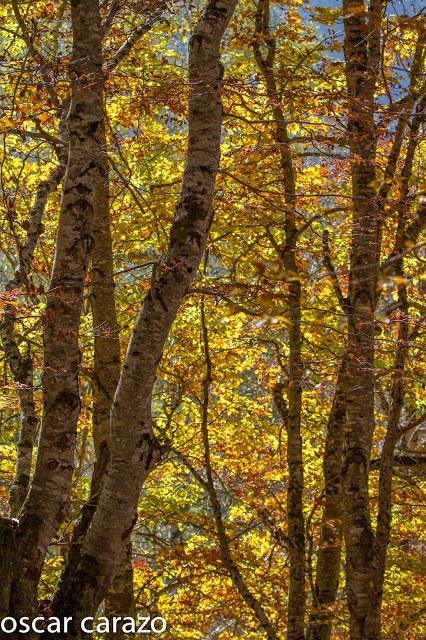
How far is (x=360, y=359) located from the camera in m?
5.57

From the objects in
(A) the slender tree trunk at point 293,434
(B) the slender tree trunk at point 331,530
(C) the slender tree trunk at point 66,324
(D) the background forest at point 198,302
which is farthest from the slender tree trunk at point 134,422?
(B) the slender tree trunk at point 331,530

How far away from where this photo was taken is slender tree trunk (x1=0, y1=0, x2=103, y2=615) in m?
3.72

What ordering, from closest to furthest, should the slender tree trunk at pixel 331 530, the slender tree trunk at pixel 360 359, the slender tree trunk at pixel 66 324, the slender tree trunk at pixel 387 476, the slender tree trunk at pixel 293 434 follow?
the slender tree trunk at pixel 66 324 → the slender tree trunk at pixel 387 476 → the slender tree trunk at pixel 360 359 → the slender tree trunk at pixel 293 434 → the slender tree trunk at pixel 331 530

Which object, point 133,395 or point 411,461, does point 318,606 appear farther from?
point 133,395

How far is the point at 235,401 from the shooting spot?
11531 millimetres

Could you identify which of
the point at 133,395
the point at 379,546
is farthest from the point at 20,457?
the point at 379,546

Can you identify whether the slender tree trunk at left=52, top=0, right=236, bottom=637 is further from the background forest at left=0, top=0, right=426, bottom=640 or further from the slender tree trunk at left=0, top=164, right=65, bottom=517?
the slender tree trunk at left=0, top=164, right=65, bottom=517

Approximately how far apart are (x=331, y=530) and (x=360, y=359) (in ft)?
9.76

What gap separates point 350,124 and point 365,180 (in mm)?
527

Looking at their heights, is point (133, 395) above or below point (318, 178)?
below

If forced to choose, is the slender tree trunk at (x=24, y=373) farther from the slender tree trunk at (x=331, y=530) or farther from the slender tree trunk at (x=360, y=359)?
the slender tree trunk at (x=331, y=530)

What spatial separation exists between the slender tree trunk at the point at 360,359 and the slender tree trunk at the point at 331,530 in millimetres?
1825

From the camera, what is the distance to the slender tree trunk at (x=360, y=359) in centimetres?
523

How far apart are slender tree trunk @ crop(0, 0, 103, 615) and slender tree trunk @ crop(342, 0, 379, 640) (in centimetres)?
189
